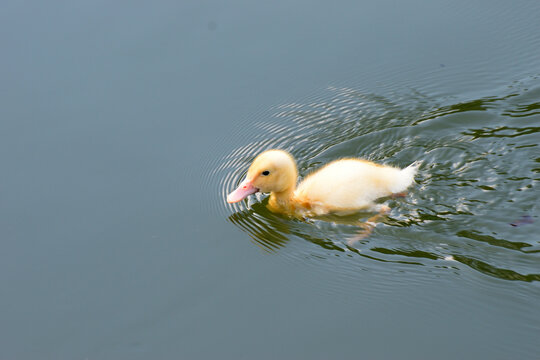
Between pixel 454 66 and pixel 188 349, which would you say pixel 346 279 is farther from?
pixel 454 66

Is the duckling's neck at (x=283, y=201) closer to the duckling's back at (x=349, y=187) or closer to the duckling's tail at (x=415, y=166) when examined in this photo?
the duckling's back at (x=349, y=187)

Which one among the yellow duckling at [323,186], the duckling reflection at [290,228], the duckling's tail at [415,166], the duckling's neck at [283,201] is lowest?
the duckling reflection at [290,228]

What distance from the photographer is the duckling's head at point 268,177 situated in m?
5.00

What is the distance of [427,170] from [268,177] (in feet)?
4.28

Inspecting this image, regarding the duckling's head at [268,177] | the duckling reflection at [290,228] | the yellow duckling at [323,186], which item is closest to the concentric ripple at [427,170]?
the duckling reflection at [290,228]

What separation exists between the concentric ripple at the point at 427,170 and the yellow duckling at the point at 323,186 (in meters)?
0.11

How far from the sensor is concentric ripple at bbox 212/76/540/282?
460cm

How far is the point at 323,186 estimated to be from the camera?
16.6 ft

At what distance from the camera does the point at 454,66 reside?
20.4 ft

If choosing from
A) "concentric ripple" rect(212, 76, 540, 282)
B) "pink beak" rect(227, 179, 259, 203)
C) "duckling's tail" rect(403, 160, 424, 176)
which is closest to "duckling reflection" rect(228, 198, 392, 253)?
"concentric ripple" rect(212, 76, 540, 282)

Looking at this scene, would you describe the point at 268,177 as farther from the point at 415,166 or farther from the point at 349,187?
the point at 415,166

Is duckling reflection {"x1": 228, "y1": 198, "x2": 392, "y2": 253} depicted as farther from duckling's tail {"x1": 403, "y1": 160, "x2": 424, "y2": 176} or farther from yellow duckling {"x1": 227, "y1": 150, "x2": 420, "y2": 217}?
duckling's tail {"x1": 403, "y1": 160, "x2": 424, "y2": 176}

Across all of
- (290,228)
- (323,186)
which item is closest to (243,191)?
(290,228)

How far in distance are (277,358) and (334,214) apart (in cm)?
148
